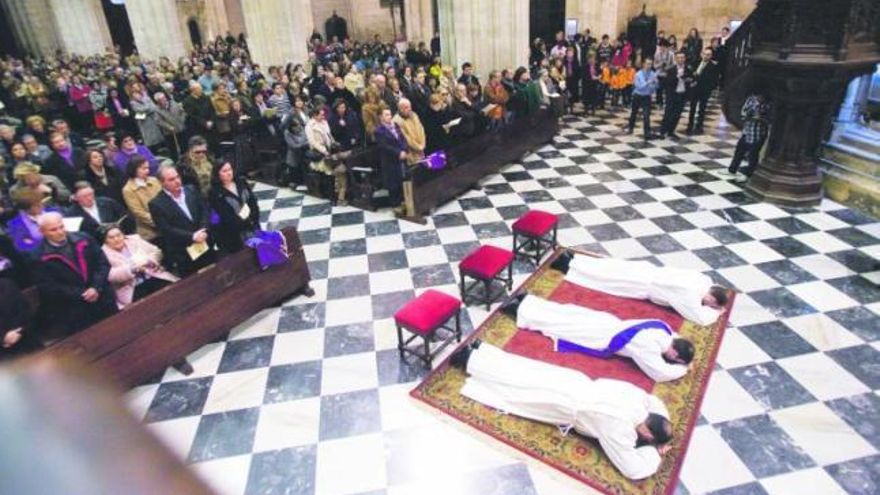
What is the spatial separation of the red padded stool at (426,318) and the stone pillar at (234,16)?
28284mm

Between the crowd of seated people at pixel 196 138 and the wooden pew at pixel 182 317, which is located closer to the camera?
the wooden pew at pixel 182 317

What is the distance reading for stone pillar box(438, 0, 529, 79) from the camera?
36.8ft

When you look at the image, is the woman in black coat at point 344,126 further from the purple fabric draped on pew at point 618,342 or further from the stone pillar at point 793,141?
the stone pillar at point 793,141

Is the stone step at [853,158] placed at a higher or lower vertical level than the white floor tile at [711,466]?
higher

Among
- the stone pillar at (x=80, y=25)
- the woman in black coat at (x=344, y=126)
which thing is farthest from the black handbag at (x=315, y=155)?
the stone pillar at (x=80, y=25)

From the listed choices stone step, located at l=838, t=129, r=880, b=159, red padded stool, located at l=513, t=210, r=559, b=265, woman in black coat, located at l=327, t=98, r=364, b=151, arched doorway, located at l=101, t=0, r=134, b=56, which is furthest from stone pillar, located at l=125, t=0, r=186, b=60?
stone step, located at l=838, t=129, r=880, b=159

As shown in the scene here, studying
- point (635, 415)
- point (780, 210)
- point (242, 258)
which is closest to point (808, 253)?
point (780, 210)

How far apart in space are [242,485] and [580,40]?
1388cm

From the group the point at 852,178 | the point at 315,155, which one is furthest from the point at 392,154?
the point at 852,178

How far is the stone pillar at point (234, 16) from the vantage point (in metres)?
28.2

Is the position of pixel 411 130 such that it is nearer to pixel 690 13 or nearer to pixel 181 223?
pixel 181 223

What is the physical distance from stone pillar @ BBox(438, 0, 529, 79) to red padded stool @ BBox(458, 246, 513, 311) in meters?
7.07

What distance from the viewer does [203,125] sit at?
10.2 metres

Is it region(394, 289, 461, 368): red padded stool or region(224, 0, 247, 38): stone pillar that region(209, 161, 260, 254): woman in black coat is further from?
region(224, 0, 247, 38): stone pillar
